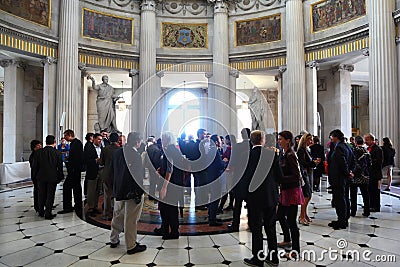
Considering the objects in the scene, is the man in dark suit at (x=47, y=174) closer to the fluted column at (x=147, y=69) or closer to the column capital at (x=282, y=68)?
the fluted column at (x=147, y=69)

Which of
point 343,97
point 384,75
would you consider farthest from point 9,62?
point 343,97

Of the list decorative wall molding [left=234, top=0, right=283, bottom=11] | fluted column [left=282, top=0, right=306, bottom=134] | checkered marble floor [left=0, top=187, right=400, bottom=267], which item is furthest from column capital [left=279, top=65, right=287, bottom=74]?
checkered marble floor [left=0, top=187, right=400, bottom=267]

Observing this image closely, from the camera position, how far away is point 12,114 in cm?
1262

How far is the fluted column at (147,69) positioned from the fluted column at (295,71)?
603 cm

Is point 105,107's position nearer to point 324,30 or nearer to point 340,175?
point 324,30

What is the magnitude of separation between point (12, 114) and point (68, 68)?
3266 mm

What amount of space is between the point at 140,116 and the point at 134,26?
4.34 m

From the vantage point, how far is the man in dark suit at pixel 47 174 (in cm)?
578

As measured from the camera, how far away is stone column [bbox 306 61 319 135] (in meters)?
12.6

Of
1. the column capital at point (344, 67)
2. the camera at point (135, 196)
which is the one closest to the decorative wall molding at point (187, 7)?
the column capital at point (344, 67)

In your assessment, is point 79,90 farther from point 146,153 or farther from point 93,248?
point 93,248

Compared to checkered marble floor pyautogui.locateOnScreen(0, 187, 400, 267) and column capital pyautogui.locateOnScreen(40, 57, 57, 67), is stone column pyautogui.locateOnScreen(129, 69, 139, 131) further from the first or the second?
checkered marble floor pyautogui.locateOnScreen(0, 187, 400, 267)

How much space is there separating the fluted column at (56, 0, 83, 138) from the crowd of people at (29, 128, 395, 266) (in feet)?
19.5

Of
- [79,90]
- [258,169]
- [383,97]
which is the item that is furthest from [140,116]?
[258,169]
